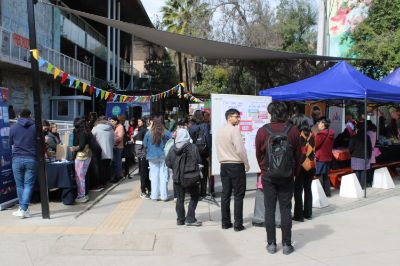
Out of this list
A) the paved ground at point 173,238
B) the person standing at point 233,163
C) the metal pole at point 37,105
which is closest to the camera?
the paved ground at point 173,238

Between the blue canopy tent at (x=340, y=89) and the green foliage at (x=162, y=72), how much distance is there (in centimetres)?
3276

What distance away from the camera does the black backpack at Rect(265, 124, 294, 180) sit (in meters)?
5.34

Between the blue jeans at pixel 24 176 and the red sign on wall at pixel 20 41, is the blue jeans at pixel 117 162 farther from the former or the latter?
the red sign on wall at pixel 20 41

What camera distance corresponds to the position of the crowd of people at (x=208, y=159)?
553cm

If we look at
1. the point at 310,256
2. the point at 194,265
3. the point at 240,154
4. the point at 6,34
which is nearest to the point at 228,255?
the point at 194,265

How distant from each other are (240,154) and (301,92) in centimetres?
428

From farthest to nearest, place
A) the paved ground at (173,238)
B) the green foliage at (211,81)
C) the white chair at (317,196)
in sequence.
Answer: the green foliage at (211,81) → the white chair at (317,196) → the paved ground at (173,238)

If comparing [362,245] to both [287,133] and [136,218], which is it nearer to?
[287,133]

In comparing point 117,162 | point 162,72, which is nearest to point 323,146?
point 117,162

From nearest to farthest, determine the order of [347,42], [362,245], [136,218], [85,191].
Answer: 1. [362,245]
2. [136,218]
3. [85,191]
4. [347,42]

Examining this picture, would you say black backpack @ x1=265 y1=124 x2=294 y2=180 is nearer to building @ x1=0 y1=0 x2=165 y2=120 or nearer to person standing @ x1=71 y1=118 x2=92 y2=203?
person standing @ x1=71 y1=118 x2=92 y2=203

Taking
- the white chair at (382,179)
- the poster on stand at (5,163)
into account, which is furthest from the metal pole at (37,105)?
the white chair at (382,179)

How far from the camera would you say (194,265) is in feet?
16.8

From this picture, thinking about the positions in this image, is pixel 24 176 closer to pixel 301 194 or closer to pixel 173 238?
pixel 173 238
